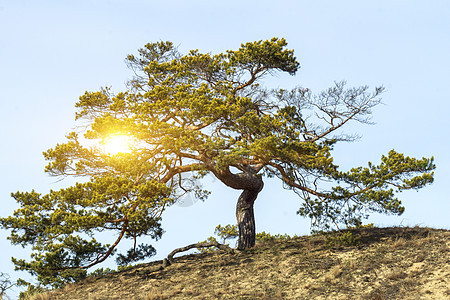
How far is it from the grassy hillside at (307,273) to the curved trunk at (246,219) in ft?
1.93

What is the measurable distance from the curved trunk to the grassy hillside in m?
0.59

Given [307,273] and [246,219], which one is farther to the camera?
[246,219]

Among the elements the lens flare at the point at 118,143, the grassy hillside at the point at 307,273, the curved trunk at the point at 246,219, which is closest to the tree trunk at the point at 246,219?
the curved trunk at the point at 246,219

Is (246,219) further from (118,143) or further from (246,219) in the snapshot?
(118,143)

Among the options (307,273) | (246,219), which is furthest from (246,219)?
(307,273)

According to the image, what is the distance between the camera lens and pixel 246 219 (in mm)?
20609

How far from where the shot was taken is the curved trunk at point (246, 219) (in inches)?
802

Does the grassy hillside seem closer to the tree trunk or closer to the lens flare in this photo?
the tree trunk

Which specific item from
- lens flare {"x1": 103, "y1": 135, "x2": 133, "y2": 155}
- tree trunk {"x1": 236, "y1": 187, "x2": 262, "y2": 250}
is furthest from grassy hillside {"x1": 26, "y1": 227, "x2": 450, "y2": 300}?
lens flare {"x1": 103, "y1": 135, "x2": 133, "y2": 155}

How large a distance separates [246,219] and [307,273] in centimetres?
508

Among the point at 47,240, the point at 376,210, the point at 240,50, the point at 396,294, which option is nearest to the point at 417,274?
the point at 396,294

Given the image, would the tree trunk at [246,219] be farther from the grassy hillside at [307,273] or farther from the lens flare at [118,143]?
the lens flare at [118,143]

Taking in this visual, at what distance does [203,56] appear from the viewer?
20562mm

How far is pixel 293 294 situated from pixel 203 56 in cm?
1135
